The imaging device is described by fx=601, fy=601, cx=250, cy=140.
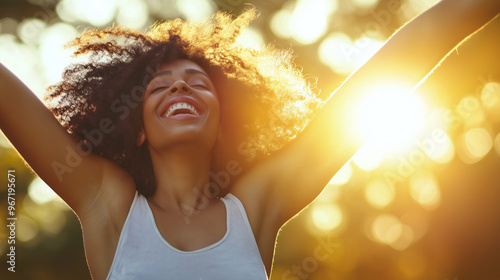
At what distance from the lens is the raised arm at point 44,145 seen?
73.2 inches

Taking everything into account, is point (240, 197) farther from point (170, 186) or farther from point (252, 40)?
point (252, 40)

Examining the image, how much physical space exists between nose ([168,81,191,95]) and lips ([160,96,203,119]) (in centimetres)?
4

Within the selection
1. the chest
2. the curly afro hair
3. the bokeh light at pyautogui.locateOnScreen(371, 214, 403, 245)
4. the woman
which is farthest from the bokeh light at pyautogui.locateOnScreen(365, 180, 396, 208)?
the chest

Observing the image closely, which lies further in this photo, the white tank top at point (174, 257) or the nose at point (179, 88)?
the nose at point (179, 88)

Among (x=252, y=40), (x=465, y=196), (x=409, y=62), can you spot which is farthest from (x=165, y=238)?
(x=465, y=196)

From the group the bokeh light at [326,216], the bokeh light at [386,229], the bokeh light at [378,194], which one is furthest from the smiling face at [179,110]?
the bokeh light at [326,216]

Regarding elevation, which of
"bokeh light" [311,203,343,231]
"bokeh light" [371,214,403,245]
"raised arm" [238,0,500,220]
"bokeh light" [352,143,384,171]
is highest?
"raised arm" [238,0,500,220]

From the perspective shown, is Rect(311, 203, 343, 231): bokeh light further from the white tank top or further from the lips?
the white tank top

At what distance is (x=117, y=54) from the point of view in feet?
8.33

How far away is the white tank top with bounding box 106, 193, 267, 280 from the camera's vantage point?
71.3 inches

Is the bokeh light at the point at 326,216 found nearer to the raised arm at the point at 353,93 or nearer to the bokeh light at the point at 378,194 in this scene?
the bokeh light at the point at 378,194

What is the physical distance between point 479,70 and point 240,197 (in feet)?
13.9

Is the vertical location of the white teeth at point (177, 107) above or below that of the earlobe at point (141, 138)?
above

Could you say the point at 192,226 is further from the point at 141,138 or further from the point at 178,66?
the point at 178,66
